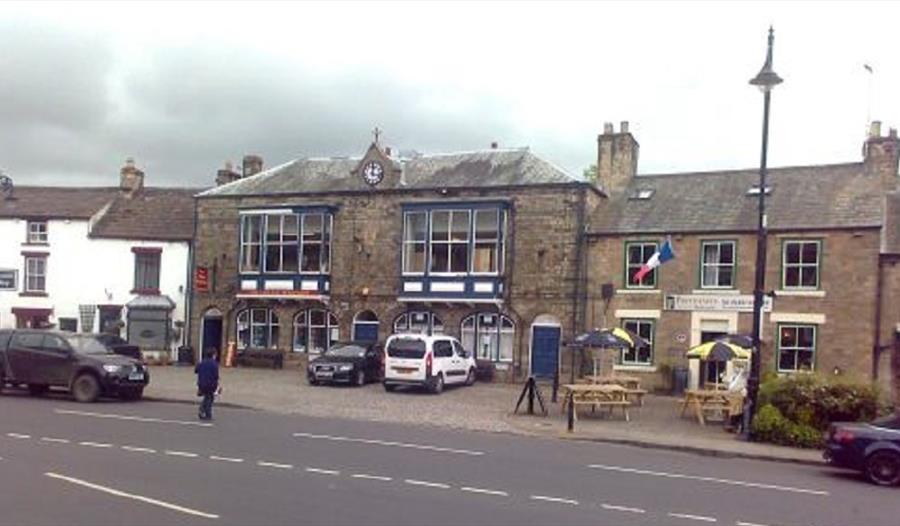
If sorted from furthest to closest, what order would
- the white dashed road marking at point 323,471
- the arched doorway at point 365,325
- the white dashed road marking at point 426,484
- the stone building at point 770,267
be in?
the arched doorway at point 365,325, the stone building at point 770,267, the white dashed road marking at point 323,471, the white dashed road marking at point 426,484

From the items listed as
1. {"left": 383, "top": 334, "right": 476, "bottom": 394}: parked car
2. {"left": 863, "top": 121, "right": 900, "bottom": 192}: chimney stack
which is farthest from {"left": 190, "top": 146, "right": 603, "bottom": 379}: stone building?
{"left": 863, "top": 121, "right": 900, "bottom": 192}: chimney stack

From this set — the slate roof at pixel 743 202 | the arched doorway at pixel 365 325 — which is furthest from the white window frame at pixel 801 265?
the arched doorway at pixel 365 325

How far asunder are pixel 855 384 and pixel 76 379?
1809 cm

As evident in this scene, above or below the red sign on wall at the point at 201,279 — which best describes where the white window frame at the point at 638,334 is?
below

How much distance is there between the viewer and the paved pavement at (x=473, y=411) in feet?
60.3

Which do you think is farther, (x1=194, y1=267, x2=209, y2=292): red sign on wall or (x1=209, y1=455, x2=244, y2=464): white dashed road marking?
(x1=194, y1=267, x2=209, y2=292): red sign on wall

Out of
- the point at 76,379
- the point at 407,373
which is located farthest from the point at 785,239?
the point at 76,379

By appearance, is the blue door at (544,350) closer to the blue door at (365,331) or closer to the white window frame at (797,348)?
the blue door at (365,331)

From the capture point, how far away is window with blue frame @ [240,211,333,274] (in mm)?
36062

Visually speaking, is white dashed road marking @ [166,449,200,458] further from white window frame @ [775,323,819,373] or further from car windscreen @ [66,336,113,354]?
white window frame @ [775,323,819,373]

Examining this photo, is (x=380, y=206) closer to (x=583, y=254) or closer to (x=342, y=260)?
(x=342, y=260)

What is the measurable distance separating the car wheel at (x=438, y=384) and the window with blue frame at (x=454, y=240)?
6.59m

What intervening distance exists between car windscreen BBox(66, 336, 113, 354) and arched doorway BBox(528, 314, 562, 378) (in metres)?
15.1

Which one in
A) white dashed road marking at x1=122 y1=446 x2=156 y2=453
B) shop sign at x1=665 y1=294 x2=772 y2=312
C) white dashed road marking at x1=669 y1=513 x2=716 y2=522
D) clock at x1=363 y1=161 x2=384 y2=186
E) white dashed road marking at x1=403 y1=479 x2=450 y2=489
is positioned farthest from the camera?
clock at x1=363 y1=161 x2=384 y2=186
